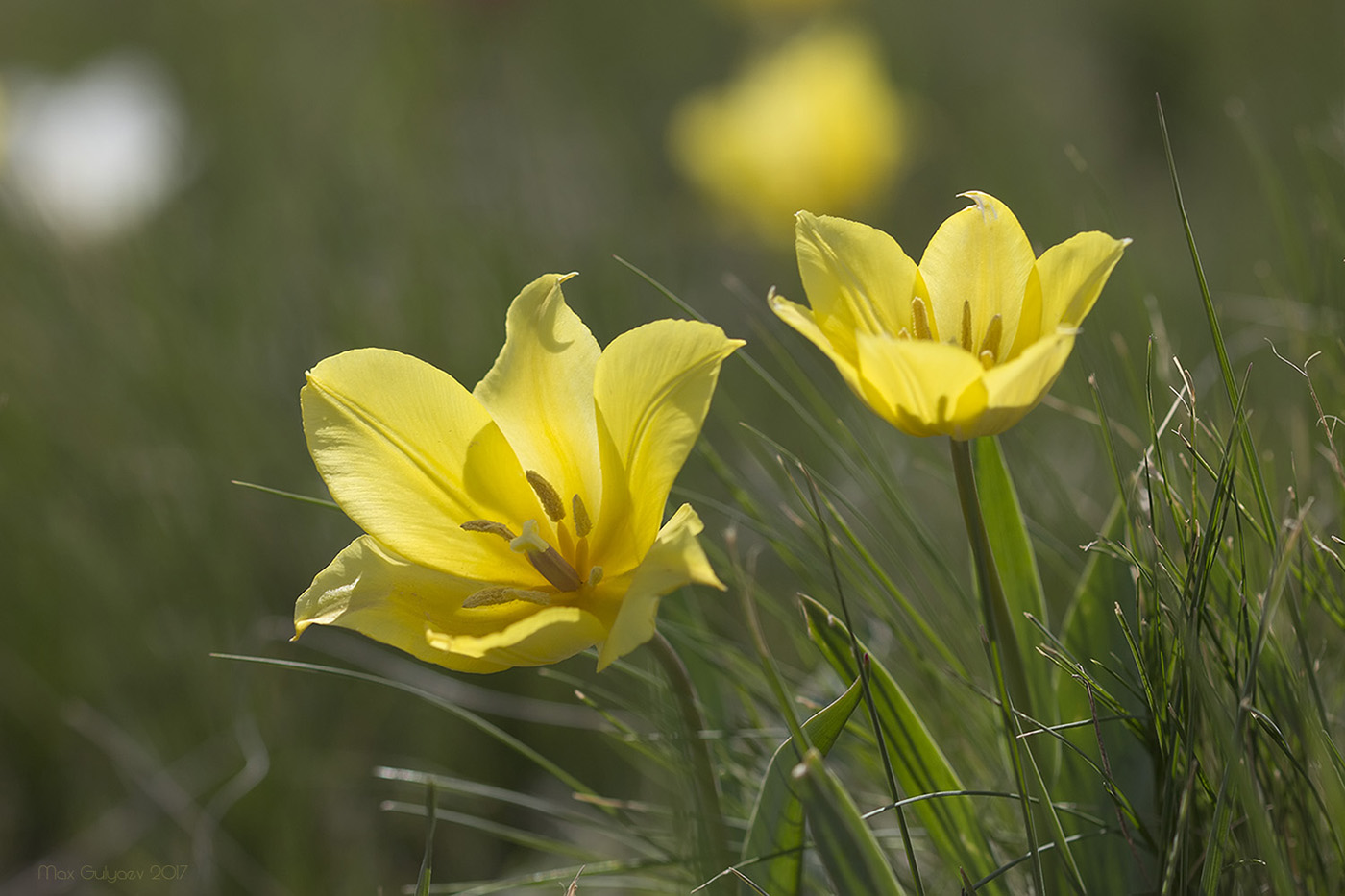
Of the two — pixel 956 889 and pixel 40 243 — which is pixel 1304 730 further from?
pixel 40 243

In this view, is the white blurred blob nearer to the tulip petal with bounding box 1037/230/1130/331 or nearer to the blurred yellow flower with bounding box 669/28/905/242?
the blurred yellow flower with bounding box 669/28/905/242

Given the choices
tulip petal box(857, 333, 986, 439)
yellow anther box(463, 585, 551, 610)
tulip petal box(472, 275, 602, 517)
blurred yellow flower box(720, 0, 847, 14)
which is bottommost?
yellow anther box(463, 585, 551, 610)

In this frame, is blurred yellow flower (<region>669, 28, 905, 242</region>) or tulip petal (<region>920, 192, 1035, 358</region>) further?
blurred yellow flower (<region>669, 28, 905, 242</region>)

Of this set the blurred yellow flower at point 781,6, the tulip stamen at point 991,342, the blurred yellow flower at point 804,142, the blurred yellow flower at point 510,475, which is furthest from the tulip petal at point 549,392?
the blurred yellow flower at point 781,6

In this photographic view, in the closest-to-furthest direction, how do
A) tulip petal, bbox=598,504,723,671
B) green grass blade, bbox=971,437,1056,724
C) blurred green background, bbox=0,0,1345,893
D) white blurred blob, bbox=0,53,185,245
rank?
tulip petal, bbox=598,504,723,671, green grass blade, bbox=971,437,1056,724, blurred green background, bbox=0,0,1345,893, white blurred blob, bbox=0,53,185,245

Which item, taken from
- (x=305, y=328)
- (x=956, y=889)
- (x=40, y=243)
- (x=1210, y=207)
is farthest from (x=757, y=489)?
(x=1210, y=207)

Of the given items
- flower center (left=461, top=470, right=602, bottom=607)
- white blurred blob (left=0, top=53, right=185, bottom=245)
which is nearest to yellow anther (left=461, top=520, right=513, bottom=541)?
flower center (left=461, top=470, right=602, bottom=607)
